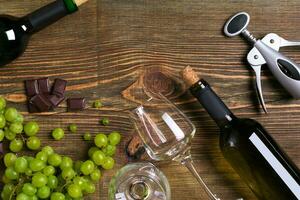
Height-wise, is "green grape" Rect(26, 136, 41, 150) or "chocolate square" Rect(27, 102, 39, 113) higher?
"chocolate square" Rect(27, 102, 39, 113)

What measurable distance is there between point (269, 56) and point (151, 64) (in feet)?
0.92

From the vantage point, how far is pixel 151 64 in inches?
52.9

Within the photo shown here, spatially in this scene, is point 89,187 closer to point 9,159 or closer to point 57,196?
point 57,196

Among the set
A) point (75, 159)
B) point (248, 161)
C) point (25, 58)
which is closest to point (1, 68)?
point (25, 58)

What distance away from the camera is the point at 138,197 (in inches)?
50.0

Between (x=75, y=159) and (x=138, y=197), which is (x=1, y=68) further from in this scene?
(x=138, y=197)

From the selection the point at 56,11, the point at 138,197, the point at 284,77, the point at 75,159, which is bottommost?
the point at 138,197

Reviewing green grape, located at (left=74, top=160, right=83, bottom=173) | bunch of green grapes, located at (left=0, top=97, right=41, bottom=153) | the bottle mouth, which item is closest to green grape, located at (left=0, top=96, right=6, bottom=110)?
bunch of green grapes, located at (left=0, top=97, right=41, bottom=153)

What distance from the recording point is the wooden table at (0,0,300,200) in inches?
52.7

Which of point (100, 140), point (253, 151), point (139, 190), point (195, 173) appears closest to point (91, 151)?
point (100, 140)

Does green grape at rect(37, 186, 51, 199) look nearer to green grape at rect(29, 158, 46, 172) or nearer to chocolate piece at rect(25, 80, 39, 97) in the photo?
green grape at rect(29, 158, 46, 172)

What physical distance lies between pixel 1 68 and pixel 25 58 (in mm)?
62

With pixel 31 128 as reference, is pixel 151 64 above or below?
above

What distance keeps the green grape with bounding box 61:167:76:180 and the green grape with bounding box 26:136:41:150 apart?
11 cm
